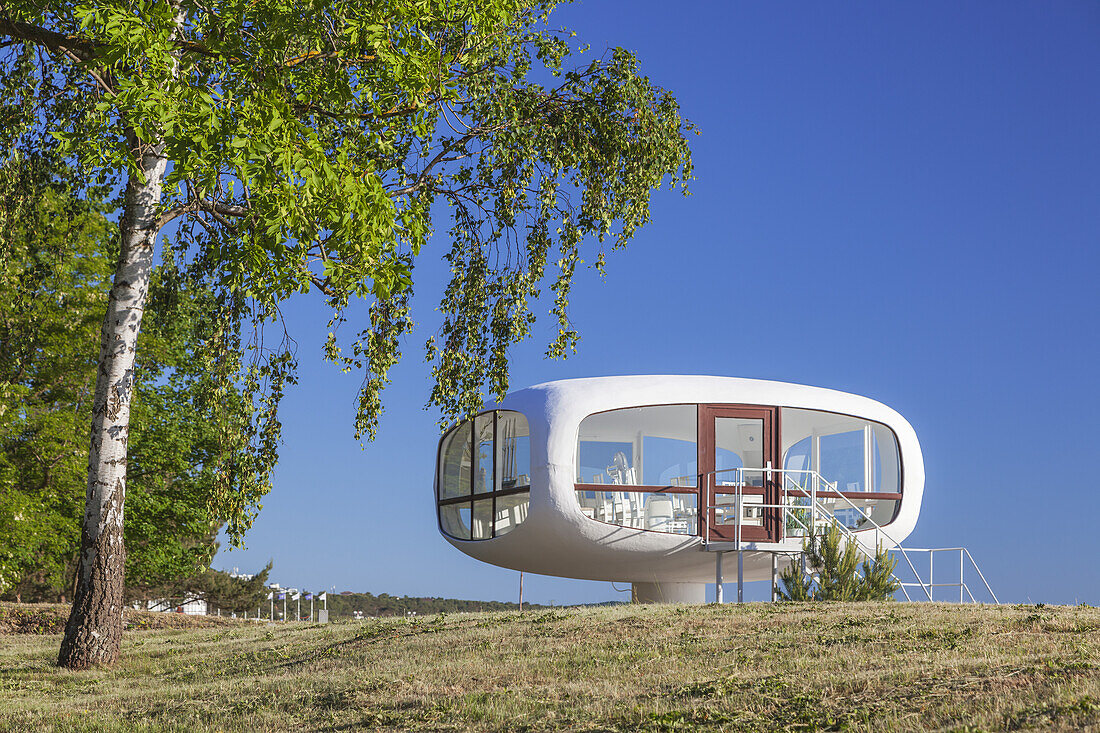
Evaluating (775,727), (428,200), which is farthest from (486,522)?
(775,727)

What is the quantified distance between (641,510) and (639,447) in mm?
1876

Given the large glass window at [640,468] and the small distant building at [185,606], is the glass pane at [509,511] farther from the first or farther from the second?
the small distant building at [185,606]

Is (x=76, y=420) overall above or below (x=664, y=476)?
above

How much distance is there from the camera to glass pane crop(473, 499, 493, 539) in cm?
1678

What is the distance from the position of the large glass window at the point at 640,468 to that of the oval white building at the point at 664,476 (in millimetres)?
23

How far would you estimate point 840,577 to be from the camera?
12.6 m

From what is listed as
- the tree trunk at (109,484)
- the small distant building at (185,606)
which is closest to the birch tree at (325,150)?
the tree trunk at (109,484)

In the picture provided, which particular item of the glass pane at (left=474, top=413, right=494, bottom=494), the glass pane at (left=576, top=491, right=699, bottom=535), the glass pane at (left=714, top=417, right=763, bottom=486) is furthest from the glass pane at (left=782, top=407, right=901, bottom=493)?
the glass pane at (left=474, top=413, right=494, bottom=494)

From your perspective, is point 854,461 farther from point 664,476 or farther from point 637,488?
point 637,488

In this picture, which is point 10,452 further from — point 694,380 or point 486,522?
point 694,380

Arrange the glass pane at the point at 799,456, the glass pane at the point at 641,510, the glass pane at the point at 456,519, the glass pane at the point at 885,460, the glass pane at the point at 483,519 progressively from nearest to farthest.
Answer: the glass pane at the point at 641,510, the glass pane at the point at 483,519, the glass pane at the point at 885,460, the glass pane at the point at 456,519, the glass pane at the point at 799,456

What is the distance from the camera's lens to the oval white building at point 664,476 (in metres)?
15.2

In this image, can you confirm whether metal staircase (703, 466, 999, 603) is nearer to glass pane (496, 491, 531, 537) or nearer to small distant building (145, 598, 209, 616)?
glass pane (496, 491, 531, 537)

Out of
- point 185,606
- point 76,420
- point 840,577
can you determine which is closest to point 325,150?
point 840,577
